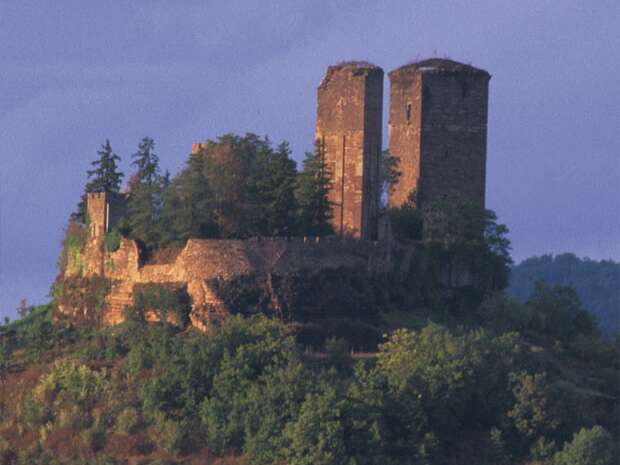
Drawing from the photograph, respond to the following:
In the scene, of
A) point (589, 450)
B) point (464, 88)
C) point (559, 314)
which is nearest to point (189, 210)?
point (464, 88)

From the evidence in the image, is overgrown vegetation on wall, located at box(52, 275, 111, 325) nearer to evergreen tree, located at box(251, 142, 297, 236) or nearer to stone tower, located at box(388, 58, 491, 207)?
evergreen tree, located at box(251, 142, 297, 236)

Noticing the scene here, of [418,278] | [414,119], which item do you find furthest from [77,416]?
[414,119]

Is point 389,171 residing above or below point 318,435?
above

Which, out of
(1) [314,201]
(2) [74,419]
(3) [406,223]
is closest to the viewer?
(2) [74,419]

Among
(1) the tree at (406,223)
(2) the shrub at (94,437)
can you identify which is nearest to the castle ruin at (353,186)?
(1) the tree at (406,223)

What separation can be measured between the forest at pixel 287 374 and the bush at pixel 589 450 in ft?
0.14

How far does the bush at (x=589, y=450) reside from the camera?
53219mm

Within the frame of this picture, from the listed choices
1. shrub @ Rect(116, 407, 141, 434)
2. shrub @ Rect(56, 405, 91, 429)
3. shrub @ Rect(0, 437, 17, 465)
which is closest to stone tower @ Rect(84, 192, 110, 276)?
shrub @ Rect(56, 405, 91, 429)

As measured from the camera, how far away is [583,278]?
129750mm

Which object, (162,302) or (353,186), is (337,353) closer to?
(162,302)

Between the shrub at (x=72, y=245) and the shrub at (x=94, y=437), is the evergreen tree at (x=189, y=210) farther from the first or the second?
the shrub at (x=94, y=437)

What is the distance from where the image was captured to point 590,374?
60781mm

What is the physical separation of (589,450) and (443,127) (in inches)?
683

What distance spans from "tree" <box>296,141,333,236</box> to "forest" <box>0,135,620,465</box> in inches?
1.7
